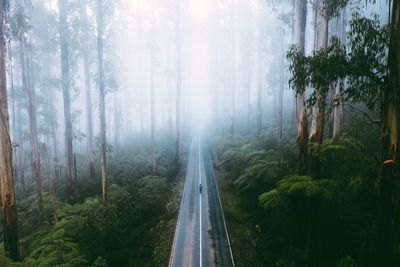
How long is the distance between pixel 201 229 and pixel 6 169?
11046 mm

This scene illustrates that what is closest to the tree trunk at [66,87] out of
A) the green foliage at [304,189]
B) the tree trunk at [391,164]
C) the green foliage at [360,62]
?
the green foliage at [304,189]

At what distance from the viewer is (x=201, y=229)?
17781 millimetres

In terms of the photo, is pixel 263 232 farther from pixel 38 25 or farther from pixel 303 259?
pixel 38 25

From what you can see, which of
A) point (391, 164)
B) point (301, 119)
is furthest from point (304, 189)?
point (391, 164)

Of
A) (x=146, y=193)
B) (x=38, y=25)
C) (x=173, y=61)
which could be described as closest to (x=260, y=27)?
(x=173, y=61)

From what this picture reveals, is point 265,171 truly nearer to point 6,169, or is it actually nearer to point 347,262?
point 347,262

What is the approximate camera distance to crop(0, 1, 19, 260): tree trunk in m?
9.33

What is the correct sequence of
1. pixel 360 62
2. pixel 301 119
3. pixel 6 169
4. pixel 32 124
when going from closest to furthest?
pixel 360 62 < pixel 6 169 < pixel 301 119 < pixel 32 124

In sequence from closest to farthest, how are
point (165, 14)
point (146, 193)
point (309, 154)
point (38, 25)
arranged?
point (309, 154), point (146, 193), point (38, 25), point (165, 14)

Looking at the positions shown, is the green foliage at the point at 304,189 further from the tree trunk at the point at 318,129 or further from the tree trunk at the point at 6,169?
the tree trunk at the point at 6,169

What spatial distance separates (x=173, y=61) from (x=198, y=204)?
26.9 metres

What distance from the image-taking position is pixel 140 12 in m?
33.7

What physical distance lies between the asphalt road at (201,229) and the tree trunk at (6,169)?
22.5ft

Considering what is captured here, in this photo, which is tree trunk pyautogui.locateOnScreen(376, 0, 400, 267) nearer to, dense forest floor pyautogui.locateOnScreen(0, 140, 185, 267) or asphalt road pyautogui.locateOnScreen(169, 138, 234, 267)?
dense forest floor pyautogui.locateOnScreen(0, 140, 185, 267)
